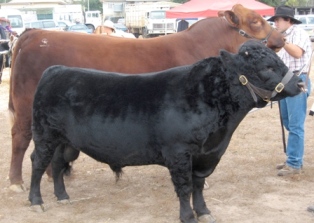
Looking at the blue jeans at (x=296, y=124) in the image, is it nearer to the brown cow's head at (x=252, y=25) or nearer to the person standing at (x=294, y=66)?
the person standing at (x=294, y=66)

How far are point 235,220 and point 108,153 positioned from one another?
131 cm

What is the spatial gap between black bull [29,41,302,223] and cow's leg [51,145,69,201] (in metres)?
0.42

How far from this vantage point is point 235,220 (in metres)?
4.52

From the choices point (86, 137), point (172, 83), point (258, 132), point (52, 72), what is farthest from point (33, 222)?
point (258, 132)

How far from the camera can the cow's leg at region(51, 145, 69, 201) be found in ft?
16.4

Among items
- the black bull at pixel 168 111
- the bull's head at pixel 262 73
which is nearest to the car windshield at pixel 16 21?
the black bull at pixel 168 111

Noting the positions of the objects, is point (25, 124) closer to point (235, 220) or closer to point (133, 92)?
point (133, 92)

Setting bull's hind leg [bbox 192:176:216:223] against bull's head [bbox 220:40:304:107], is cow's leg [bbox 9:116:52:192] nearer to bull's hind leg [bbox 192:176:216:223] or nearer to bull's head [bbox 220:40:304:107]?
bull's hind leg [bbox 192:176:216:223]

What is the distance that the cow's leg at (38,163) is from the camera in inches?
183

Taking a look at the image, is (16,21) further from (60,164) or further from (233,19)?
(60,164)

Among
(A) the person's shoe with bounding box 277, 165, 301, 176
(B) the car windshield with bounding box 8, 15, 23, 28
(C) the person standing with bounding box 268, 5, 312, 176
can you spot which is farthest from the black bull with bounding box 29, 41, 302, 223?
(B) the car windshield with bounding box 8, 15, 23, 28

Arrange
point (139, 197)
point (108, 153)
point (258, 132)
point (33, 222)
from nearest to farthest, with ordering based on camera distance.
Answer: point (108, 153)
point (33, 222)
point (139, 197)
point (258, 132)

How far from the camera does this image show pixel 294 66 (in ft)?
18.0

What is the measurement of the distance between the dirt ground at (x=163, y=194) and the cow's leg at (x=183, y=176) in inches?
11.7
